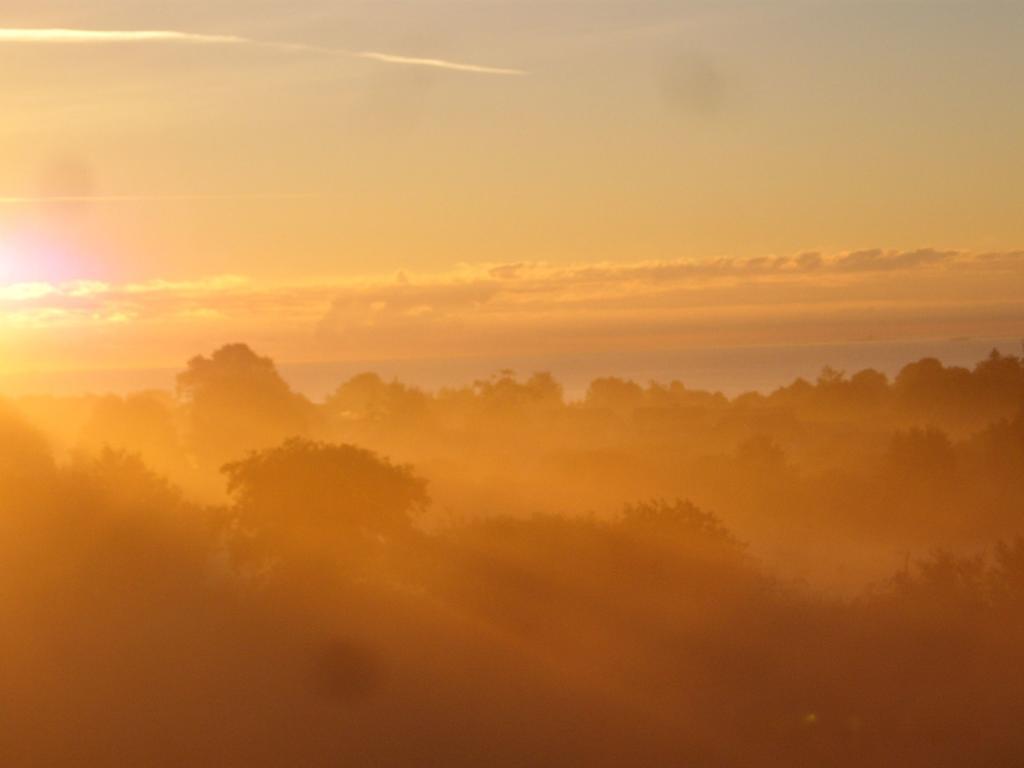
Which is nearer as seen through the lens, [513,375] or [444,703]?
[444,703]

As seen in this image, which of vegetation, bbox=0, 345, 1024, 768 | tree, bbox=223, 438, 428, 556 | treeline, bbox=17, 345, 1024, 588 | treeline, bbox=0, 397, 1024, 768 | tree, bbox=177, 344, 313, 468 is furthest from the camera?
tree, bbox=177, 344, 313, 468

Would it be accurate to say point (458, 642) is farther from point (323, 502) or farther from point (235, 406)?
point (235, 406)

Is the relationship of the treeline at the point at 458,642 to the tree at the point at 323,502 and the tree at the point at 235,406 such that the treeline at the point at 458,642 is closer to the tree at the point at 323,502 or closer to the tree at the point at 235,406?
the tree at the point at 323,502

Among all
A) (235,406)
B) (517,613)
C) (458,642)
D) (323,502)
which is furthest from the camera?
(235,406)

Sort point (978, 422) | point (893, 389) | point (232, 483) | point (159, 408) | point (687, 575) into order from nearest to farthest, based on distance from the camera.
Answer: point (687, 575)
point (232, 483)
point (978, 422)
point (159, 408)
point (893, 389)

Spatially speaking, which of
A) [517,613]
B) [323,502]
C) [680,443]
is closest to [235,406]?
[680,443]

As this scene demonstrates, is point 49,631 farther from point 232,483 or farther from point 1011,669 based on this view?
point 1011,669

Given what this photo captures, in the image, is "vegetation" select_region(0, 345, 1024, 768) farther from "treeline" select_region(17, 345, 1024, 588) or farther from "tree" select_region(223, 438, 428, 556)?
"treeline" select_region(17, 345, 1024, 588)

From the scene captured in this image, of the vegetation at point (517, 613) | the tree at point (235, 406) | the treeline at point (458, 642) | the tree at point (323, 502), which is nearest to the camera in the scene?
the treeline at point (458, 642)

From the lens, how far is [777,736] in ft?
109

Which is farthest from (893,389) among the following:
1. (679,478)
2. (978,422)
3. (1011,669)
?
(1011,669)

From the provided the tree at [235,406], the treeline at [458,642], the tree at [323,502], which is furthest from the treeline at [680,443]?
the tree at [323,502]

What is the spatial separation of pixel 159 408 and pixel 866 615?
68229 mm

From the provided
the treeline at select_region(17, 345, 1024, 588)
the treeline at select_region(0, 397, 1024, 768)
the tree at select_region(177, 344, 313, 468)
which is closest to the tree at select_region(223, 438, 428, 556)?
the treeline at select_region(0, 397, 1024, 768)
